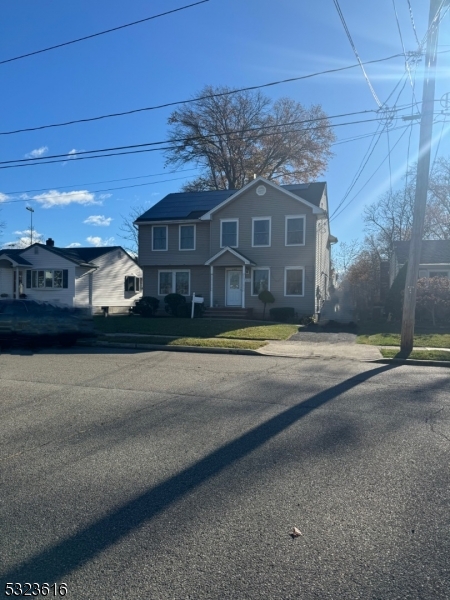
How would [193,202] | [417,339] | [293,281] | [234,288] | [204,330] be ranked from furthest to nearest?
[193,202] → [234,288] → [293,281] → [204,330] → [417,339]

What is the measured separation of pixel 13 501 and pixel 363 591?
2904 millimetres

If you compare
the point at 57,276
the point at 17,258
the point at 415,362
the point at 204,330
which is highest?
the point at 17,258

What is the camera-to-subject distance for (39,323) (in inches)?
562

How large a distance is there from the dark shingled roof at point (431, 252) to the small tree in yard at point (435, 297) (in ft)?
27.6

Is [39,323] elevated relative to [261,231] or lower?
lower

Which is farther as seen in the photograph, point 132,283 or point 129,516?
point 132,283

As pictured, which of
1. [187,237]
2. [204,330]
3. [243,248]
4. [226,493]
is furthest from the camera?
[187,237]

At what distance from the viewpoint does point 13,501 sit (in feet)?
12.4

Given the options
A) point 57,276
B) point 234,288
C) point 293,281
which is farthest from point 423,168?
point 57,276

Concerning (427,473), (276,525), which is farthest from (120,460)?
(427,473)

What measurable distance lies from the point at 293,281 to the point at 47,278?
17429 mm

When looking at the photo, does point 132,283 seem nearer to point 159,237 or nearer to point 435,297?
point 159,237

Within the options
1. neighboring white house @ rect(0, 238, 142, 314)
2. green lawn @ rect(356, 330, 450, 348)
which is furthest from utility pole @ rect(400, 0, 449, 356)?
neighboring white house @ rect(0, 238, 142, 314)

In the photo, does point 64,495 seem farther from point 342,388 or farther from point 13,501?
point 342,388
